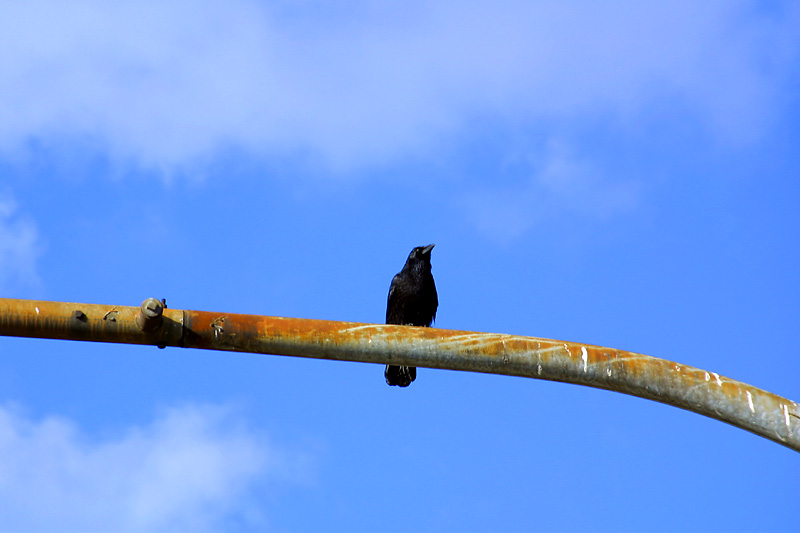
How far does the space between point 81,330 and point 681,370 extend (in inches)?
91.0

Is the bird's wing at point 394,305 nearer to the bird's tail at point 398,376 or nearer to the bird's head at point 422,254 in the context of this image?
the bird's head at point 422,254

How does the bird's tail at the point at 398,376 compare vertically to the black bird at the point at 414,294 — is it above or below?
below

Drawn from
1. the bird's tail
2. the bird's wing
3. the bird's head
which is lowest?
the bird's tail

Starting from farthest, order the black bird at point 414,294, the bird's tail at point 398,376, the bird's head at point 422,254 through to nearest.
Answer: the bird's head at point 422,254
the black bird at point 414,294
the bird's tail at point 398,376

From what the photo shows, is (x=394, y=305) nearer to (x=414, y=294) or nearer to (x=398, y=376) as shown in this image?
(x=414, y=294)

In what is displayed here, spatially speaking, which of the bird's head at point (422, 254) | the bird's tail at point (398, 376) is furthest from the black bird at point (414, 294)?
the bird's tail at point (398, 376)

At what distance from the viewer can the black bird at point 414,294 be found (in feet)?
33.2

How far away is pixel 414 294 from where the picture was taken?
1014cm

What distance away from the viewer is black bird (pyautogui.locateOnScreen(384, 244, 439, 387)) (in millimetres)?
10125

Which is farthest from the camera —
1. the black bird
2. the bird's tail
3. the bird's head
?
the bird's head

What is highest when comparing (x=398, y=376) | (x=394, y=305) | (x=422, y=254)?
(x=422, y=254)

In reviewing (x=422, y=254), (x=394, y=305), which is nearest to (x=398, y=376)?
(x=394, y=305)

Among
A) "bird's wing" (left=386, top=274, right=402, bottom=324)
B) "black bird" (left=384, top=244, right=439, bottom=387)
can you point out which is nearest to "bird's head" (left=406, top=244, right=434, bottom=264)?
"black bird" (left=384, top=244, right=439, bottom=387)

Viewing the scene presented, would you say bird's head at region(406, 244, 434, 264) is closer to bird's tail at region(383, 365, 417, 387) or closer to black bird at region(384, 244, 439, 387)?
black bird at region(384, 244, 439, 387)
